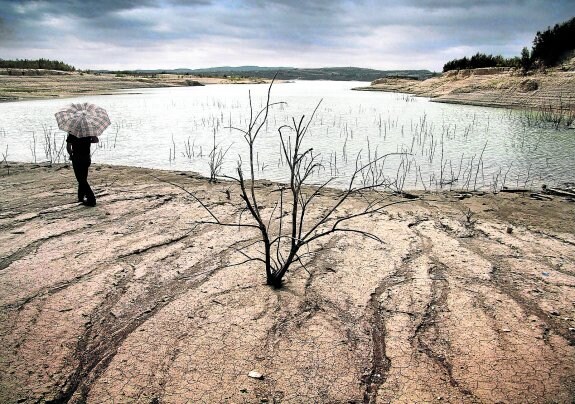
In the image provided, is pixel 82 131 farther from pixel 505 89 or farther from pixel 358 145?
pixel 505 89

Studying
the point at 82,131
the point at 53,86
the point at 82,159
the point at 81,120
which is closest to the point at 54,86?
the point at 53,86

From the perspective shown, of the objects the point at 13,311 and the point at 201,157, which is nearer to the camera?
the point at 13,311

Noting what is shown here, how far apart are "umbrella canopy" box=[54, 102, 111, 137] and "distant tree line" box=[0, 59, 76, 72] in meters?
37.1

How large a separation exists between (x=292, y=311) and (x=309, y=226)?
2.13m

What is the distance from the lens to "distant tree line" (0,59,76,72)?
36.3m

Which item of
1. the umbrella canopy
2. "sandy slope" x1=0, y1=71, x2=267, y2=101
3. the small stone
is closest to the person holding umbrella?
the umbrella canopy

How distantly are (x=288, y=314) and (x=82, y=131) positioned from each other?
14.5 ft

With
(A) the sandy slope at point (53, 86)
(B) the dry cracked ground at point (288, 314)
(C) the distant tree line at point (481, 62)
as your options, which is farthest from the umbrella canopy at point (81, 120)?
(C) the distant tree line at point (481, 62)

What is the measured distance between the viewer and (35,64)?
39.5 meters

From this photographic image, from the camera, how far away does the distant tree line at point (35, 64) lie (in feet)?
119

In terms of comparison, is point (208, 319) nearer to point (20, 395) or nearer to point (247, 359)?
point (247, 359)

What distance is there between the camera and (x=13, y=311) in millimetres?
3428

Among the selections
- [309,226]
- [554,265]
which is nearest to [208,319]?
[309,226]

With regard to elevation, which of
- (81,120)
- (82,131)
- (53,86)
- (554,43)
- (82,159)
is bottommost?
(82,159)
